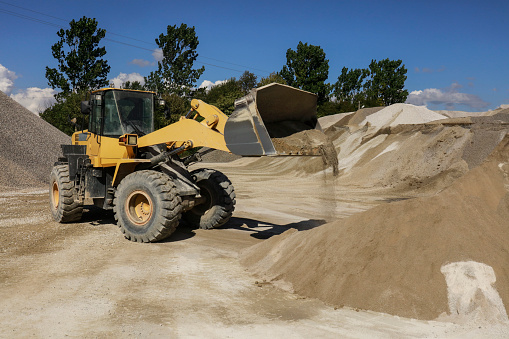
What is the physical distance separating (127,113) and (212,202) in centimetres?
267

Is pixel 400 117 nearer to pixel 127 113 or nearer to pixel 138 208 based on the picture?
pixel 127 113

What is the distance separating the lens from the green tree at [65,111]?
35438mm

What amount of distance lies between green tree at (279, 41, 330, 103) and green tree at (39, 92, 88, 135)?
23.6 m

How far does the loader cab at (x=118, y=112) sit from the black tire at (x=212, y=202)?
5.39 ft

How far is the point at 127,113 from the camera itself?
9.20 meters

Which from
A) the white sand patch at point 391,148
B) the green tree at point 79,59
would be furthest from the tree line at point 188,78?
the white sand patch at point 391,148

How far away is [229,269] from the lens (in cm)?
666

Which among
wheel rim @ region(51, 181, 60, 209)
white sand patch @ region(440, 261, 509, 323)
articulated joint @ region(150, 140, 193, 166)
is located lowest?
white sand patch @ region(440, 261, 509, 323)

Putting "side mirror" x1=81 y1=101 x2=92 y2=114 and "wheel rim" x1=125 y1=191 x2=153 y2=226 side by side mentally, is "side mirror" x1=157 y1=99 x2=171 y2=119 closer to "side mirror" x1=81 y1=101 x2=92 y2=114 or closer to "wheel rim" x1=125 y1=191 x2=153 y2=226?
"side mirror" x1=81 y1=101 x2=92 y2=114

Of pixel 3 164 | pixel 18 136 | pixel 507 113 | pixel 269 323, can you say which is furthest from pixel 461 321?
pixel 18 136

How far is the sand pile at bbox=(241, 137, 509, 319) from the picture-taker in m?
4.98

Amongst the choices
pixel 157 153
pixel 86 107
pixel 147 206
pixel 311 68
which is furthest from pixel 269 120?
pixel 311 68

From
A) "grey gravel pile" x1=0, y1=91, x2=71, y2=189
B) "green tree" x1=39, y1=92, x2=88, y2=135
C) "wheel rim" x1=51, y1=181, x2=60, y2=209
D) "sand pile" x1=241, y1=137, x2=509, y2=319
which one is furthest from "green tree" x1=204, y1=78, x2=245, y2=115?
"sand pile" x1=241, y1=137, x2=509, y2=319

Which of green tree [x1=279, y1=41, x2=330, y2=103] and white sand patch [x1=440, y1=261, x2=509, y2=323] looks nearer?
white sand patch [x1=440, y1=261, x2=509, y2=323]
